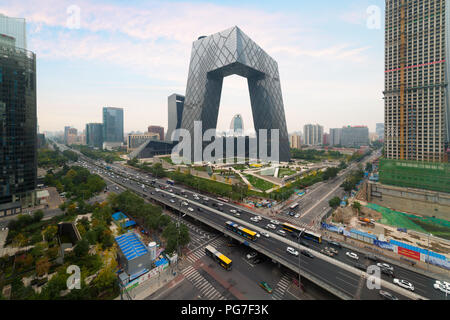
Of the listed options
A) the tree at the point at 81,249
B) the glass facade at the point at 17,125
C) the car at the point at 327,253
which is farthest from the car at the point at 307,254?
the glass facade at the point at 17,125

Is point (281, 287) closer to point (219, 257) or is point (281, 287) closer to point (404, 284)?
point (219, 257)

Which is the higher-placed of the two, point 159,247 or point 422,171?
point 422,171

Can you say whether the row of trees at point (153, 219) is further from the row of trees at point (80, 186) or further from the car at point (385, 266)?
the car at point (385, 266)

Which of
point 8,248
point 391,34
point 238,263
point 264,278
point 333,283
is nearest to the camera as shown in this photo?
point 333,283

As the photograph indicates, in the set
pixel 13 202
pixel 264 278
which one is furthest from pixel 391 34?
pixel 13 202

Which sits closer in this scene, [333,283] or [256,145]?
[333,283]

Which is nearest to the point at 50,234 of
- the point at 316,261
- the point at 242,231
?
the point at 242,231

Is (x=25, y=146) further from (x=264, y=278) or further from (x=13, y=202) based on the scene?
(x=264, y=278)
